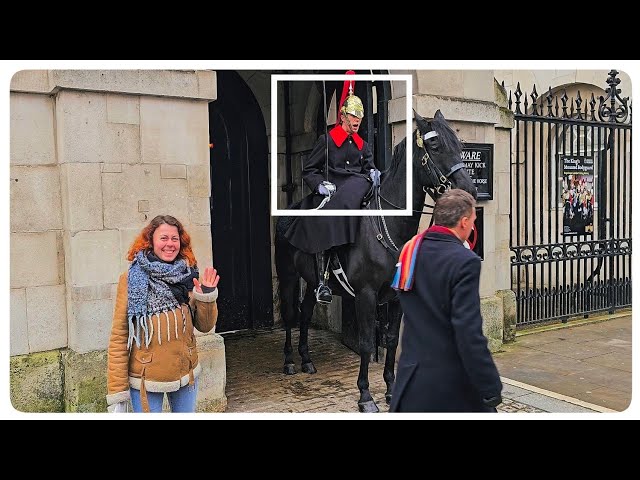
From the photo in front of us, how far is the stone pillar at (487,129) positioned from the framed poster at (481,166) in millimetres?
78

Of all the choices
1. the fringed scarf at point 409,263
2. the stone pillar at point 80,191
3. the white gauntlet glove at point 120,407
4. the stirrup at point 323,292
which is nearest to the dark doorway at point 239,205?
the stirrup at point 323,292

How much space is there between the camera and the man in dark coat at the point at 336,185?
5410 millimetres

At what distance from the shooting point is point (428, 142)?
15.8 feet

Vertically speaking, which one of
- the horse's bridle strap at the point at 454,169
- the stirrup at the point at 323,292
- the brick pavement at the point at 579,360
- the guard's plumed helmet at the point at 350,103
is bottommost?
the brick pavement at the point at 579,360

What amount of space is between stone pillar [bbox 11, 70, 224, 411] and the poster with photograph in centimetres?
572

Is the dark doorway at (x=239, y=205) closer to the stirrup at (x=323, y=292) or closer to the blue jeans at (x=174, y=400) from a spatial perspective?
the stirrup at (x=323, y=292)

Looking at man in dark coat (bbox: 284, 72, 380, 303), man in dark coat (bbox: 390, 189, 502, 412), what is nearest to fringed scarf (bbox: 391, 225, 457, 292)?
man in dark coat (bbox: 390, 189, 502, 412)

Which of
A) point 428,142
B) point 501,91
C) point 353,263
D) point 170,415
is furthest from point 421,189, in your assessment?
point 501,91

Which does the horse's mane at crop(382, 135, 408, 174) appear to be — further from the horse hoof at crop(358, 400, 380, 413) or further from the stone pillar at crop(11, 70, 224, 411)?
the horse hoof at crop(358, 400, 380, 413)

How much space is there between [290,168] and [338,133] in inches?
108

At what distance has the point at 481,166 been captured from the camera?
23.0 feet

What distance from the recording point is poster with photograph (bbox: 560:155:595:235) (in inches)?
340

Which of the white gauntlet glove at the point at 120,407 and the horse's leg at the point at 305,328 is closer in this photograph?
the white gauntlet glove at the point at 120,407

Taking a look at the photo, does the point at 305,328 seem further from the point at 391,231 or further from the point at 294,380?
the point at 391,231
